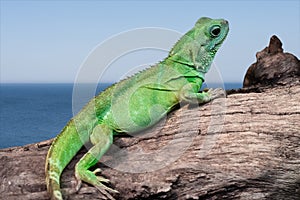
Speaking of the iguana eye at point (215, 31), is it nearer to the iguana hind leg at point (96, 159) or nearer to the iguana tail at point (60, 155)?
the iguana hind leg at point (96, 159)

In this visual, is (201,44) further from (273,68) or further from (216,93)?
(273,68)

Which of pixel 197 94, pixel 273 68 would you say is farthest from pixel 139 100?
pixel 273 68

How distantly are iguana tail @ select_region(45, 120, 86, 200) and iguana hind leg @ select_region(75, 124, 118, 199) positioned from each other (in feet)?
0.68

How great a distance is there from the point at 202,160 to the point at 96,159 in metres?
1.30

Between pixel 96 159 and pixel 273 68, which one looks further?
pixel 273 68

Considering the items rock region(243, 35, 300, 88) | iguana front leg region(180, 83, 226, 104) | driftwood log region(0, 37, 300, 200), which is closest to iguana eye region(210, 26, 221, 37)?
iguana front leg region(180, 83, 226, 104)

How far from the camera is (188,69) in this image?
5918 millimetres

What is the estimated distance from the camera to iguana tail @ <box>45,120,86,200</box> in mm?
5039

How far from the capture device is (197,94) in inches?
231

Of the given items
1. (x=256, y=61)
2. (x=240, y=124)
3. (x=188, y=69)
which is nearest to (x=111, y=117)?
(x=188, y=69)

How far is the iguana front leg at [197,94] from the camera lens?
228 inches

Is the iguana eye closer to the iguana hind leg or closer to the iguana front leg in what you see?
the iguana front leg

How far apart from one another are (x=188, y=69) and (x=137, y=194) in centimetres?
184

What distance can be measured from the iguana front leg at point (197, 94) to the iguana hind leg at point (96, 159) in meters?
1.12
